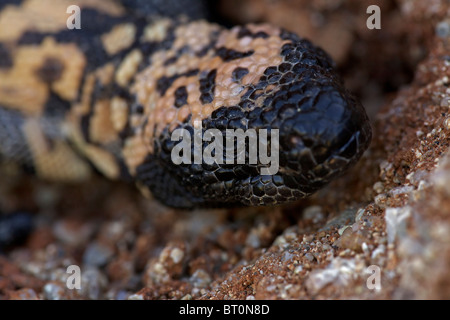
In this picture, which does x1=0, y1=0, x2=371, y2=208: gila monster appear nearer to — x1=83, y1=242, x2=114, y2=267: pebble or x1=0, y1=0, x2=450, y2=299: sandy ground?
x1=0, y1=0, x2=450, y2=299: sandy ground

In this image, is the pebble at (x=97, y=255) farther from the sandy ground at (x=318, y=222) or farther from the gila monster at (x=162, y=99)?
the gila monster at (x=162, y=99)

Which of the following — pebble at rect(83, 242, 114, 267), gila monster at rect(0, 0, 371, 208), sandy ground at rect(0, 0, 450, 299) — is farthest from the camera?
pebble at rect(83, 242, 114, 267)

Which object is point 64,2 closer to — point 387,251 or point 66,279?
point 66,279

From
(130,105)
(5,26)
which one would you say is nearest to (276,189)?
(130,105)

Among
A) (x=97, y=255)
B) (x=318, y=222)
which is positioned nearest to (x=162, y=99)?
(x=318, y=222)

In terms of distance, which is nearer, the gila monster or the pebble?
the gila monster

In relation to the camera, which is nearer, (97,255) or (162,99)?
(162,99)

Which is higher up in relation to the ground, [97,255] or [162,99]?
[162,99]

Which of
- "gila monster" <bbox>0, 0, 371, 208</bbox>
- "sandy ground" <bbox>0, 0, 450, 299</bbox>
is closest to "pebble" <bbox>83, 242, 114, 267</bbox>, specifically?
"sandy ground" <bbox>0, 0, 450, 299</bbox>

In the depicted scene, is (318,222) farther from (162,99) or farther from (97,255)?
(97,255)
